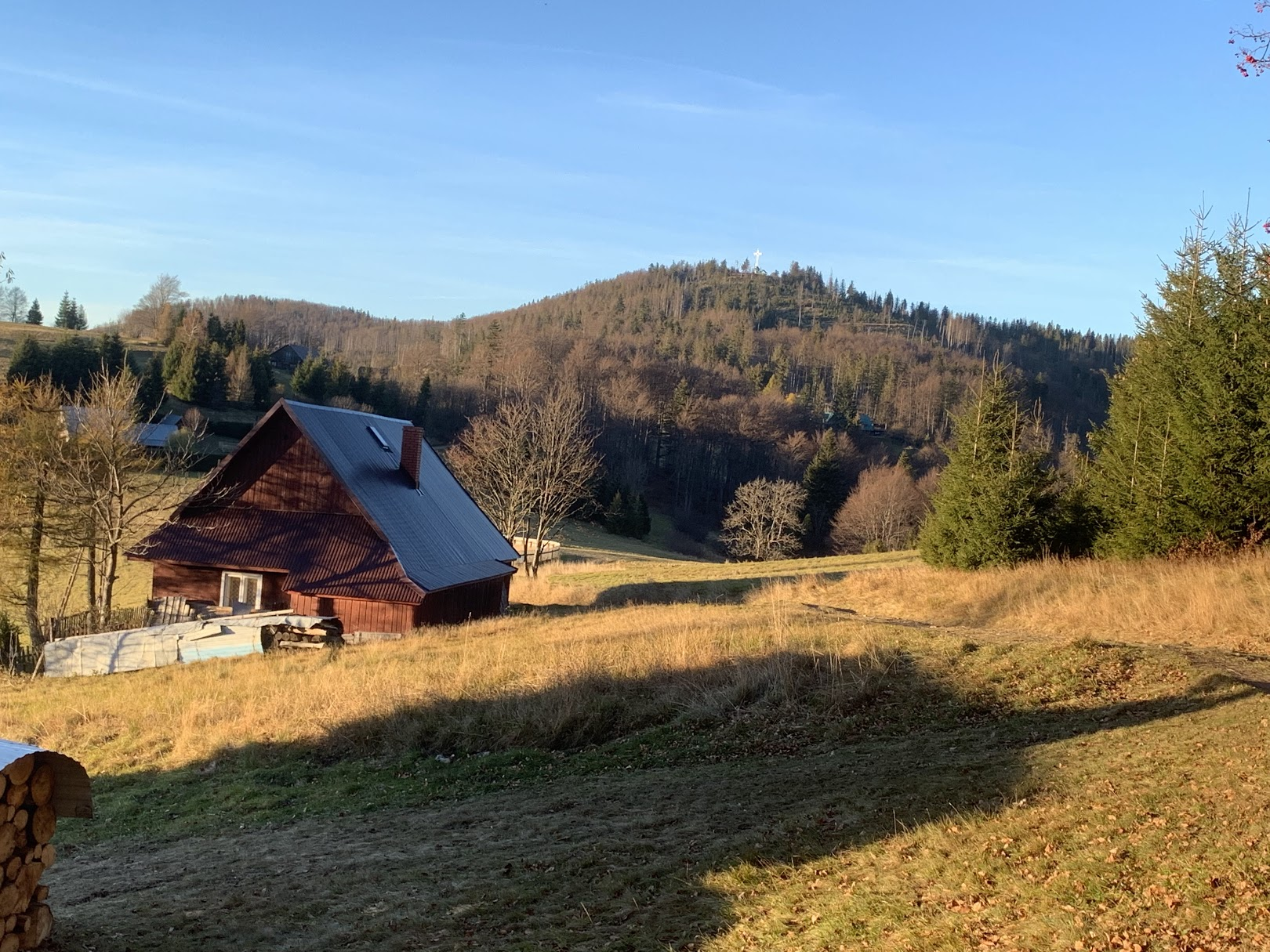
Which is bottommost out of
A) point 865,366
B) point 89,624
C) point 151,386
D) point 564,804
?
point 89,624

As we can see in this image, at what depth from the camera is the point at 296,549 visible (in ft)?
93.9

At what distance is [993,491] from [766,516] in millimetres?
49082

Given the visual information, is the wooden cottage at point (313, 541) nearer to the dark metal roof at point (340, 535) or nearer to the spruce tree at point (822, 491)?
the dark metal roof at point (340, 535)

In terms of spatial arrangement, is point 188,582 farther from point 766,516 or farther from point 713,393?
point 713,393

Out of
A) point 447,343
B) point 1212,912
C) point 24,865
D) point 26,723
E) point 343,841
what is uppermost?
point 447,343

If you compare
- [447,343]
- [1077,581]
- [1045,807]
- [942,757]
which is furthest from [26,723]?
[447,343]

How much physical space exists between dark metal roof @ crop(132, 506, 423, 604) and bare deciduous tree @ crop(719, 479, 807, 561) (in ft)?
153

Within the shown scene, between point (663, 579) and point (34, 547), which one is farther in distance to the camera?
point (663, 579)

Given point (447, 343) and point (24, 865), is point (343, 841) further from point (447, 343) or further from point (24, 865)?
point (447, 343)

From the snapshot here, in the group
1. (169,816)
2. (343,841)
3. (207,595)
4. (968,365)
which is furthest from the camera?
(968,365)

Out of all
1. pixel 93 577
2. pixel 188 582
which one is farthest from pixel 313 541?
pixel 93 577

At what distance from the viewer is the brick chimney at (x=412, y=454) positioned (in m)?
33.3

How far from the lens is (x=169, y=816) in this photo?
12.4 meters

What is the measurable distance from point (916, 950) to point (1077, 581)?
61.6ft
